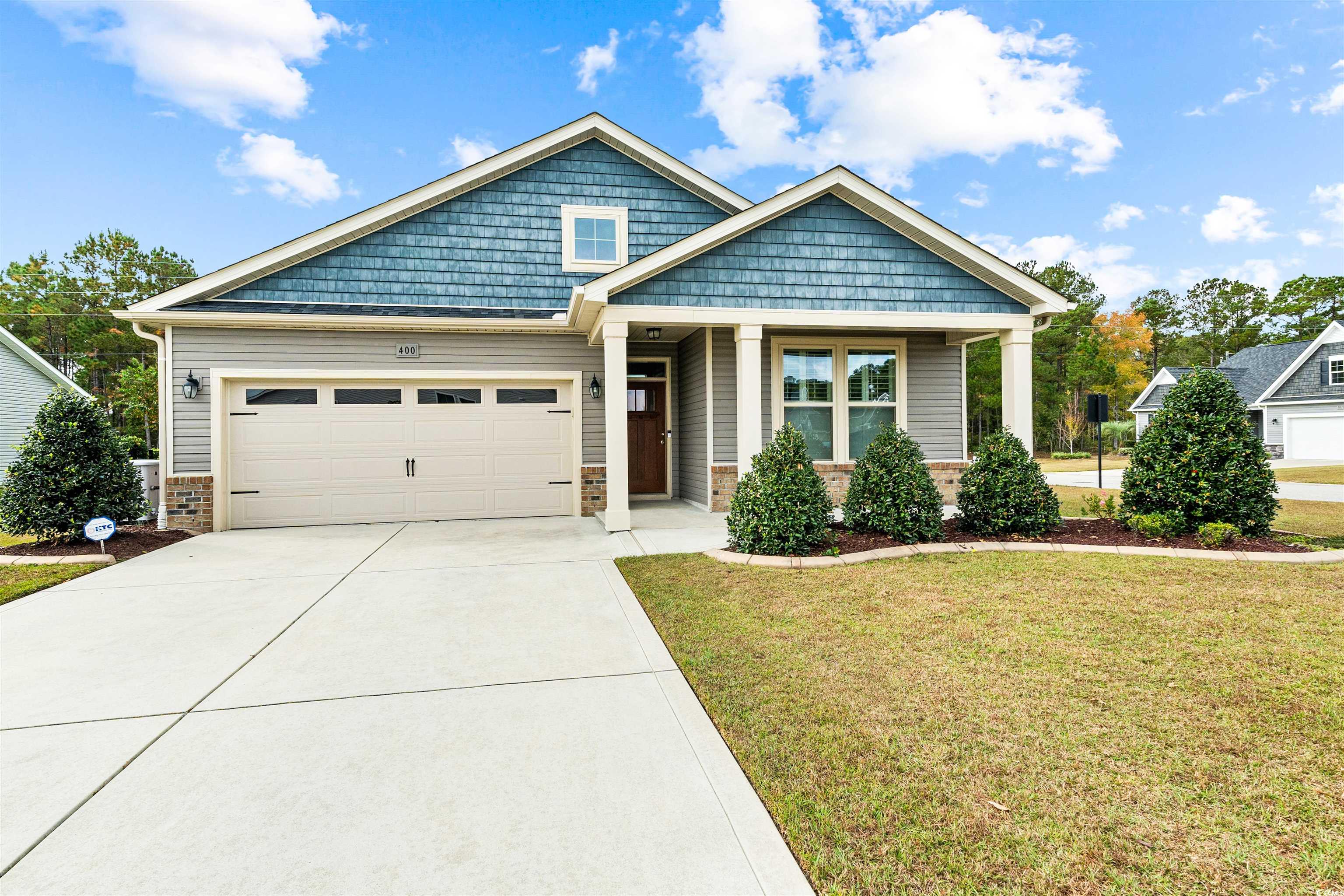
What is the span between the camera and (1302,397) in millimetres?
23438

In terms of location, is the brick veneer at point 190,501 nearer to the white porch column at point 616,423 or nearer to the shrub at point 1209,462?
the white porch column at point 616,423

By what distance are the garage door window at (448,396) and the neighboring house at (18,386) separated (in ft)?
40.6

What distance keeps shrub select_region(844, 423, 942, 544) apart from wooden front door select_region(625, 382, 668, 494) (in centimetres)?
474

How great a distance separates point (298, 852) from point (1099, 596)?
16.4 feet

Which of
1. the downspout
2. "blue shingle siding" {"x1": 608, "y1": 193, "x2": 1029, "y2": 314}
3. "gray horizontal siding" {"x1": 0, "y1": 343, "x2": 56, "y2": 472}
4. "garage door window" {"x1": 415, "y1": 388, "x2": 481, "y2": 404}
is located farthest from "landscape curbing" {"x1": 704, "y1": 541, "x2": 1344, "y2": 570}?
"gray horizontal siding" {"x1": 0, "y1": 343, "x2": 56, "y2": 472}

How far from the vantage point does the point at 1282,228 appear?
34.7 m

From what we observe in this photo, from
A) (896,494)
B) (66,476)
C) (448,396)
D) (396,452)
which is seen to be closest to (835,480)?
(896,494)

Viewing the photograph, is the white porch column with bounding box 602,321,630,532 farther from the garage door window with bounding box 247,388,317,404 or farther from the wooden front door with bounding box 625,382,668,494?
the garage door window with bounding box 247,388,317,404

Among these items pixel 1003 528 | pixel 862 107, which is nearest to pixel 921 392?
pixel 1003 528

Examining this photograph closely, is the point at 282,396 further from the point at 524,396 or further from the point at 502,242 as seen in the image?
the point at 502,242

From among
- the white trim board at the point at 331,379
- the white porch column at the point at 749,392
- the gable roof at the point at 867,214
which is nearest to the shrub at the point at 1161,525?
the gable roof at the point at 867,214

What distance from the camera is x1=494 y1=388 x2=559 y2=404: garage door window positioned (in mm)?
9156

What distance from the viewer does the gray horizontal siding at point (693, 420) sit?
9219 millimetres

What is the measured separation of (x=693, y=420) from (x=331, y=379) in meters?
5.36
